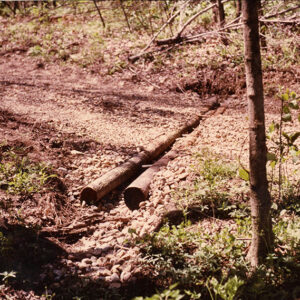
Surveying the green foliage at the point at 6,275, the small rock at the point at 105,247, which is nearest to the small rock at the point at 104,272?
the small rock at the point at 105,247

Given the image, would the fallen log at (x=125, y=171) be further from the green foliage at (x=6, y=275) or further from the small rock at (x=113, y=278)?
the green foliage at (x=6, y=275)

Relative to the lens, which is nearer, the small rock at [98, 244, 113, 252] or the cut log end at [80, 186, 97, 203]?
the small rock at [98, 244, 113, 252]

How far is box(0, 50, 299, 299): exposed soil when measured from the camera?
3.12 meters

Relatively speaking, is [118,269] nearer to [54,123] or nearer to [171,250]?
[171,250]

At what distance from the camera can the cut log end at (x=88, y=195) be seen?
419cm

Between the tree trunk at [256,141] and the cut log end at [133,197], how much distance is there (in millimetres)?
1602

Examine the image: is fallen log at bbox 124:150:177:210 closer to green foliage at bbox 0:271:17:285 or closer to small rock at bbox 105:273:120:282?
small rock at bbox 105:273:120:282

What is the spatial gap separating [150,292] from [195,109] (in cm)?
470

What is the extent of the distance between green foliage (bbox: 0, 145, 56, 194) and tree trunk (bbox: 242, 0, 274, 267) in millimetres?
2678

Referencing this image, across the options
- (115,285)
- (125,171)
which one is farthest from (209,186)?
(115,285)

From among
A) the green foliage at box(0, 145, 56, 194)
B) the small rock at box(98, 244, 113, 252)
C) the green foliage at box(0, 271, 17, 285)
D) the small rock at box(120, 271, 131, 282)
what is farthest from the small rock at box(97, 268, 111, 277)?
the green foliage at box(0, 145, 56, 194)

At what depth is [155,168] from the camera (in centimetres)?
472

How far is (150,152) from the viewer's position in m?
5.17

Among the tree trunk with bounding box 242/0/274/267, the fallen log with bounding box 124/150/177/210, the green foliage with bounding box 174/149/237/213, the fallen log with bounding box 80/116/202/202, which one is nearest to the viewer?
the tree trunk with bounding box 242/0/274/267
